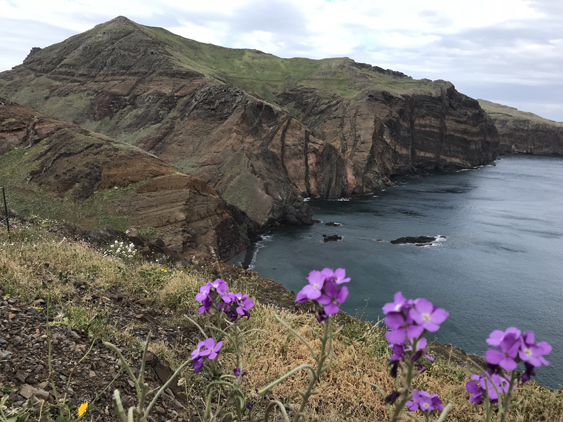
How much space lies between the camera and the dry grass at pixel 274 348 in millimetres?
4520

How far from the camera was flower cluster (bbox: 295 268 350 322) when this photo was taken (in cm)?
154

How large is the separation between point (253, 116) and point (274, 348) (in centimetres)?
5242

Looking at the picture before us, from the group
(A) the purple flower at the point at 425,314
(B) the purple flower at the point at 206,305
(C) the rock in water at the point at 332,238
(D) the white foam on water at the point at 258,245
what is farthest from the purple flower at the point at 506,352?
(C) the rock in water at the point at 332,238

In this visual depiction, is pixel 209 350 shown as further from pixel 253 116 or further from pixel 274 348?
pixel 253 116

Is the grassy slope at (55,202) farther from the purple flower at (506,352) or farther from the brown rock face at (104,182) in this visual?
the purple flower at (506,352)

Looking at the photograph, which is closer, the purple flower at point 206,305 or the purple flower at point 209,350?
the purple flower at point 209,350

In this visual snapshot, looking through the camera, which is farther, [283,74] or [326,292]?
[283,74]

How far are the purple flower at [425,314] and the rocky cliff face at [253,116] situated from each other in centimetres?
3942

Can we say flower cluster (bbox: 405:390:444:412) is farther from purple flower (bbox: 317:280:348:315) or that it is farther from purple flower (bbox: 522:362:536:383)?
purple flower (bbox: 317:280:348:315)

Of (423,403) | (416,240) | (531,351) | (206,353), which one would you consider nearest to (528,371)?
(531,351)

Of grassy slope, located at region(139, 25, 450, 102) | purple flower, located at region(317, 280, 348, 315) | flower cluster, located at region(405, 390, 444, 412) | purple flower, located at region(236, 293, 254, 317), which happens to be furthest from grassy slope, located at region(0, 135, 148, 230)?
grassy slope, located at region(139, 25, 450, 102)

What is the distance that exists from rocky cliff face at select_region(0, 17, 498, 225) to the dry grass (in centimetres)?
3409

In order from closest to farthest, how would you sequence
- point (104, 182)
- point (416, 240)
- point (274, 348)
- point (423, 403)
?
1. point (423, 403)
2. point (274, 348)
3. point (104, 182)
4. point (416, 240)

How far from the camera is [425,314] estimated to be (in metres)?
1.34
